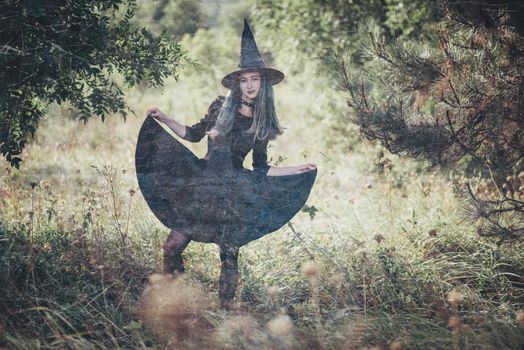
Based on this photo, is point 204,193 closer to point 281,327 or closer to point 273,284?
point 273,284

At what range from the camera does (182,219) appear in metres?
3.40

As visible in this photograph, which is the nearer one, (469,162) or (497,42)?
(497,42)

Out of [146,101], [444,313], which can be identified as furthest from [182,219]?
[146,101]

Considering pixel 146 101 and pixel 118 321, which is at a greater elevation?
pixel 146 101

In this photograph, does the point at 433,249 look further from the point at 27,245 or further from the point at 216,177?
the point at 27,245

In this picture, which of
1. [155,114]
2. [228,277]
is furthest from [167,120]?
[228,277]

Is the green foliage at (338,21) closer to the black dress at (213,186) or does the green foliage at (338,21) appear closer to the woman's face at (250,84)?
the woman's face at (250,84)

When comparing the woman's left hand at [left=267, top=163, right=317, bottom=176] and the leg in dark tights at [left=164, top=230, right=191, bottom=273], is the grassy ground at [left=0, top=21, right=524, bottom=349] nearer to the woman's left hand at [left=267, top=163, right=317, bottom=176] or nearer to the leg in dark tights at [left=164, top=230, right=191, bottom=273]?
the leg in dark tights at [left=164, top=230, right=191, bottom=273]

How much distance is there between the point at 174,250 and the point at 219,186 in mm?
525

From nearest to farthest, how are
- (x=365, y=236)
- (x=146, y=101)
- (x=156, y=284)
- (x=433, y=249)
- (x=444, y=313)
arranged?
1. (x=444, y=313)
2. (x=156, y=284)
3. (x=433, y=249)
4. (x=365, y=236)
5. (x=146, y=101)

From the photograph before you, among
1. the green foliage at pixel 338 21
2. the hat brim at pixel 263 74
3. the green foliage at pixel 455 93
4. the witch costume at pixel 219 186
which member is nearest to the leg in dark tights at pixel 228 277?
the witch costume at pixel 219 186

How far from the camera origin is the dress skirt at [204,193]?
3.40 metres

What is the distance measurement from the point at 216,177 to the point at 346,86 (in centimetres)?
115

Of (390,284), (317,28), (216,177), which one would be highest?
(317,28)
